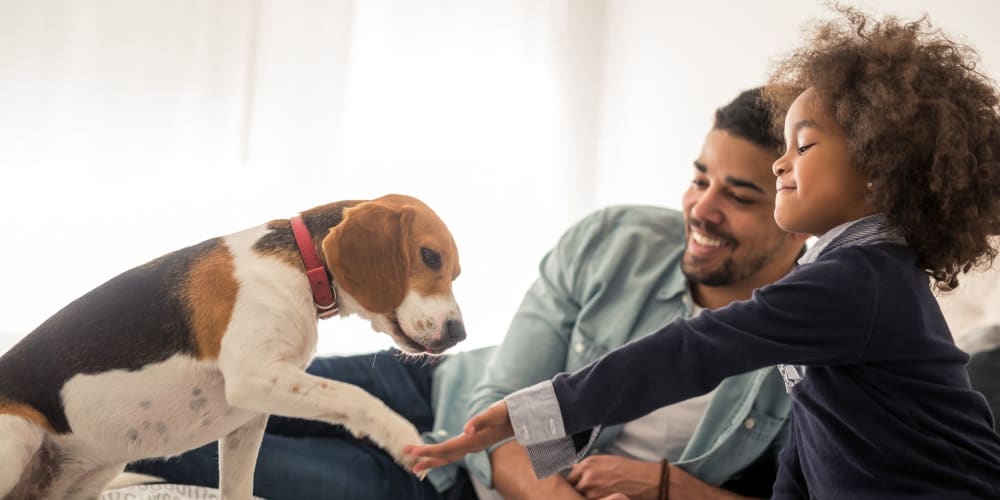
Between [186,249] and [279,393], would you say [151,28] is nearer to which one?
[186,249]

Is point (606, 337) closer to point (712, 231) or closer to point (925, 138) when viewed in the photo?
point (712, 231)

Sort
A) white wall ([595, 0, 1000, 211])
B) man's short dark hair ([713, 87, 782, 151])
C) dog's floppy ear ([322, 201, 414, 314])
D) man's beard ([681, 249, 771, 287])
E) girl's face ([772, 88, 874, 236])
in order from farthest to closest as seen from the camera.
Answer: white wall ([595, 0, 1000, 211]) < man's beard ([681, 249, 771, 287]) < man's short dark hair ([713, 87, 782, 151]) < girl's face ([772, 88, 874, 236]) < dog's floppy ear ([322, 201, 414, 314])

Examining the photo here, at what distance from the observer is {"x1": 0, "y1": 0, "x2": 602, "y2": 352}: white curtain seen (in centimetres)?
174

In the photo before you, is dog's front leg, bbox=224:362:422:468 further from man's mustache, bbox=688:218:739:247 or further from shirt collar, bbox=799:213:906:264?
man's mustache, bbox=688:218:739:247

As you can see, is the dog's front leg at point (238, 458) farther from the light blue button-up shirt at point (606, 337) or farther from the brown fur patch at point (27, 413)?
the light blue button-up shirt at point (606, 337)

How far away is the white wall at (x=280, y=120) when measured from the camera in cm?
176

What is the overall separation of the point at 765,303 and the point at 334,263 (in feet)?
1.66

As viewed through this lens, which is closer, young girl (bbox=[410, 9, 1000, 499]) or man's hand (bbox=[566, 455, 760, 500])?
young girl (bbox=[410, 9, 1000, 499])

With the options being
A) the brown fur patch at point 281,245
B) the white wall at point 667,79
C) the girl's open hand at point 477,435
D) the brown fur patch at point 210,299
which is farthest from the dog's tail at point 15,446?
the white wall at point 667,79

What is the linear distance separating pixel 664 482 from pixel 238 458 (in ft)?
3.09

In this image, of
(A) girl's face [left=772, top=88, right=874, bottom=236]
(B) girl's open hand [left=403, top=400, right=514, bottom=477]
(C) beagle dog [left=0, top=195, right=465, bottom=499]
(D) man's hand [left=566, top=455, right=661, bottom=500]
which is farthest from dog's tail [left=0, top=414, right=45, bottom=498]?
(D) man's hand [left=566, top=455, right=661, bottom=500]

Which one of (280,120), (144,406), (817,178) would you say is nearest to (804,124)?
(817,178)

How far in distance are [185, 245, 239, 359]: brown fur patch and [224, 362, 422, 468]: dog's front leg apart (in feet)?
0.14

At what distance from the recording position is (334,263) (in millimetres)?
863
